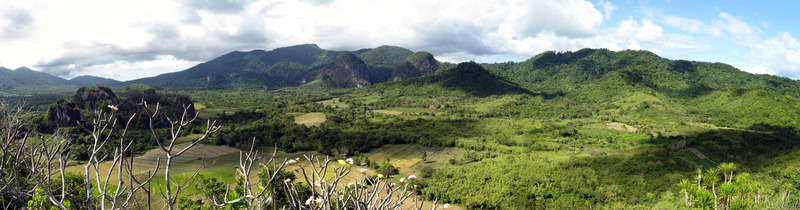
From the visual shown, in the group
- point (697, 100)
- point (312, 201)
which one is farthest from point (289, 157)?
point (697, 100)

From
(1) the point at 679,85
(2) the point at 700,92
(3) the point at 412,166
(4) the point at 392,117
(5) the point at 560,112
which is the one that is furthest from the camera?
(1) the point at 679,85

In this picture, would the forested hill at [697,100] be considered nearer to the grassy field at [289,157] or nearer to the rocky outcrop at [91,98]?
the grassy field at [289,157]

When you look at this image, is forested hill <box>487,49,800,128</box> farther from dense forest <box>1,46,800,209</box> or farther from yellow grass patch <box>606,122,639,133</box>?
yellow grass patch <box>606,122,639,133</box>

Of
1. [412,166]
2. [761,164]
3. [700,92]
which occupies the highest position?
[700,92]

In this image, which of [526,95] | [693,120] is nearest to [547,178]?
[693,120]

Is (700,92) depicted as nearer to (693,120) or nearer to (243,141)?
(693,120)

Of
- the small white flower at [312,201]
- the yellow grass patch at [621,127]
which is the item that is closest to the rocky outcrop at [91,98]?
the small white flower at [312,201]

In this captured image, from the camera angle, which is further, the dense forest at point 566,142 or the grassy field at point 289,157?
the grassy field at point 289,157

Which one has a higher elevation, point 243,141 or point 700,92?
point 700,92

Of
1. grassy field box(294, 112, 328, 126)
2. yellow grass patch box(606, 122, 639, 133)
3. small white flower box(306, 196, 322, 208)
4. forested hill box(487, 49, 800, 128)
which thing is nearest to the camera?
small white flower box(306, 196, 322, 208)

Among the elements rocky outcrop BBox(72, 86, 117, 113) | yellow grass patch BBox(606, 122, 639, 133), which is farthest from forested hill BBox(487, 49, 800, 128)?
rocky outcrop BBox(72, 86, 117, 113)

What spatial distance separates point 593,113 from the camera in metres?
140

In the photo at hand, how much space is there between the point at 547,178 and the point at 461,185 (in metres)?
13.8

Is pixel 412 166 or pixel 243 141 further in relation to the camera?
pixel 243 141
